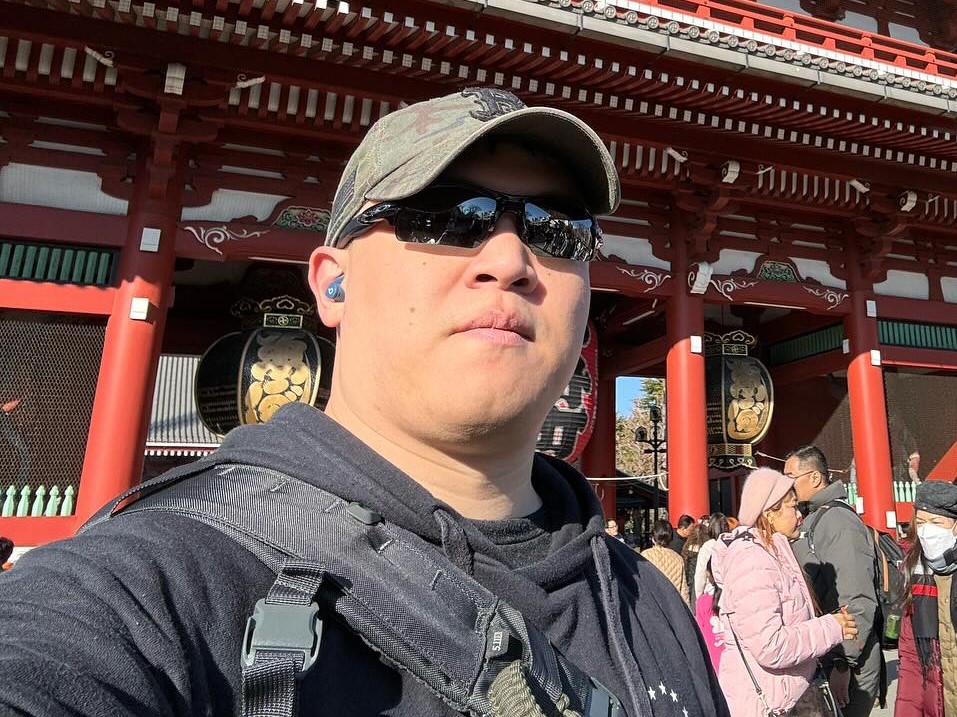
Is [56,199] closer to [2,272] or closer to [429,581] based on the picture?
[2,272]

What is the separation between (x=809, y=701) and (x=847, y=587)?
980 mm

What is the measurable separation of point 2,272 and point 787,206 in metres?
6.60

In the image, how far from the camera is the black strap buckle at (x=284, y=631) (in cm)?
47

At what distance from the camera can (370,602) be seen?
544 millimetres

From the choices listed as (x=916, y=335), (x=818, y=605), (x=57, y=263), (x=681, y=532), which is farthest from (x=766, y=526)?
(x=916, y=335)

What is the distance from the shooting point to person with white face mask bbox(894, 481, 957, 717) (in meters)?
2.55

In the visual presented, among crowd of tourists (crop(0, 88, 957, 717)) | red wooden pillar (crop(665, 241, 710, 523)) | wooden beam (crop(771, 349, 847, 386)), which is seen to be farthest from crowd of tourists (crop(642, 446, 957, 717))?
wooden beam (crop(771, 349, 847, 386))

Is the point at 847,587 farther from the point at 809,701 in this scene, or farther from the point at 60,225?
the point at 60,225

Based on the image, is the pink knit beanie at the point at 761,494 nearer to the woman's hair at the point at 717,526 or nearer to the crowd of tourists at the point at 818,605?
the crowd of tourists at the point at 818,605

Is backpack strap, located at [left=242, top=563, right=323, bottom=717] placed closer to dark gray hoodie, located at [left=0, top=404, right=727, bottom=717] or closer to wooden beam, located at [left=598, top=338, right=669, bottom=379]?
dark gray hoodie, located at [left=0, top=404, right=727, bottom=717]

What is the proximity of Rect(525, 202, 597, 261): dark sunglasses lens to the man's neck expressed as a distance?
0.93 feet

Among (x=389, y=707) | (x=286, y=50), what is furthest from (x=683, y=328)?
(x=389, y=707)

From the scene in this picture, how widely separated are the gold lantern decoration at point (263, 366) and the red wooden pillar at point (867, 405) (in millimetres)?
5207

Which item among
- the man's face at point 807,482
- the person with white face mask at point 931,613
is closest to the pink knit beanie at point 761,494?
the person with white face mask at point 931,613
